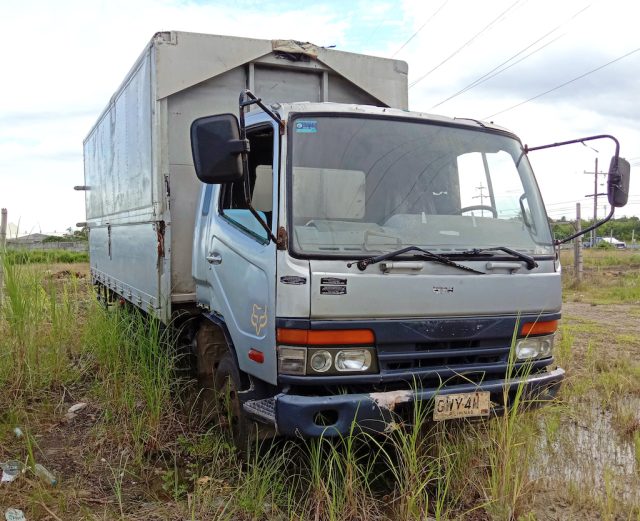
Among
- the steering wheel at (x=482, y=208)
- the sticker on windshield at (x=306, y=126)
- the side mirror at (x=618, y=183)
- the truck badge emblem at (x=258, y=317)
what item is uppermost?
the sticker on windshield at (x=306, y=126)

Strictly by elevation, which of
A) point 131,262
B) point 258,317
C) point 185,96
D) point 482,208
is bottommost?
point 258,317

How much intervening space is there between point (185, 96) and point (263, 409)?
107 inches

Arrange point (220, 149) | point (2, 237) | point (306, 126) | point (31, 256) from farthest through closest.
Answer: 1. point (31, 256)
2. point (2, 237)
3. point (306, 126)
4. point (220, 149)

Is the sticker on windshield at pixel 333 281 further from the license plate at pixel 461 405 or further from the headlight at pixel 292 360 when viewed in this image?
the license plate at pixel 461 405

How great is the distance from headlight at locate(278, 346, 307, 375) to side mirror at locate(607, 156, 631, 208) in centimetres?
226

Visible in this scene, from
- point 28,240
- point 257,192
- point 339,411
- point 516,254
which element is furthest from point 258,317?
point 28,240

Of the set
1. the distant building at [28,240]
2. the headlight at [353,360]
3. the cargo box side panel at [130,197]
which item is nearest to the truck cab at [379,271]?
the headlight at [353,360]

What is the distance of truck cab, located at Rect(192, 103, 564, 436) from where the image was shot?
310cm

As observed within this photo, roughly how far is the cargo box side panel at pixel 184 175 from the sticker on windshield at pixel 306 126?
5.27 ft

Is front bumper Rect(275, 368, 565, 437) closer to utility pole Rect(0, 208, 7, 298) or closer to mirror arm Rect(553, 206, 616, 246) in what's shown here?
mirror arm Rect(553, 206, 616, 246)

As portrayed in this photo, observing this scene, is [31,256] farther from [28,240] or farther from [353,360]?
[353,360]

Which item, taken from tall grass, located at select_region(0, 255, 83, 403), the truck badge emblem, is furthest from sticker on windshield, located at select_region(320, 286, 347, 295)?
→ tall grass, located at select_region(0, 255, 83, 403)

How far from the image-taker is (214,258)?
4.08 meters

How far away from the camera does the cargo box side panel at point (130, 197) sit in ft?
15.9
